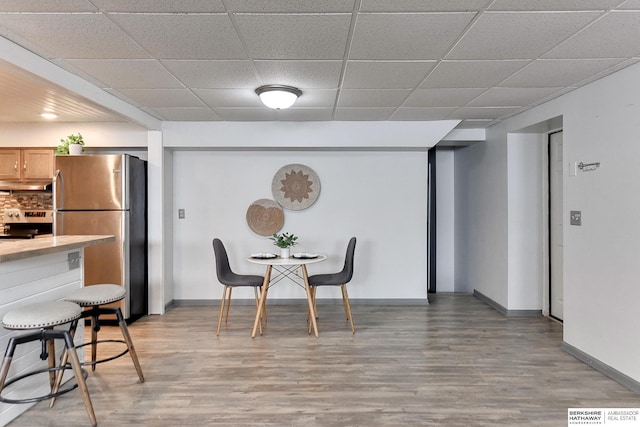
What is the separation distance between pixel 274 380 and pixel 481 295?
3378 mm

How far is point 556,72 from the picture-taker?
277 centimetres

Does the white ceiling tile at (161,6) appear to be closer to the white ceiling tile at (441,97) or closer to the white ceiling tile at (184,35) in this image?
the white ceiling tile at (184,35)

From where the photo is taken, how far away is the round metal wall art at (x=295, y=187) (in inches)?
185

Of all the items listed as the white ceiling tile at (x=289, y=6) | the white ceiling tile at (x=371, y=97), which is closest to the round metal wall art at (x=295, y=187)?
the white ceiling tile at (x=371, y=97)

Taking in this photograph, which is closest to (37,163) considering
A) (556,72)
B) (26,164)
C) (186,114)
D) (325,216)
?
(26,164)

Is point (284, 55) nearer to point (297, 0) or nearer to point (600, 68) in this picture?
point (297, 0)

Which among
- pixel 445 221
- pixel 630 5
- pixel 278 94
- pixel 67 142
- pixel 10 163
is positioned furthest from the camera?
pixel 445 221

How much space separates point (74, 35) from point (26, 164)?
310 cm

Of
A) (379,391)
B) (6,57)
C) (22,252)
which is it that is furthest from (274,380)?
(6,57)

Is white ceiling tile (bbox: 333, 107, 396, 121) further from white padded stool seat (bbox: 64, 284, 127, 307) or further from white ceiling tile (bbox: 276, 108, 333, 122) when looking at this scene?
white padded stool seat (bbox: 64, 284, 127, 307)

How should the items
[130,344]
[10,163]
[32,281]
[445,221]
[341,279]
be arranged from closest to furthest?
1. [32,281]
2. [130,344]
3. [341,279]
4. [10,163]
5. [445,221]

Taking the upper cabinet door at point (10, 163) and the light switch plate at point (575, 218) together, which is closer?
the light switch plate at point (575, 218)

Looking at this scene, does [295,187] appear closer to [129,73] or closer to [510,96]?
[129,73]

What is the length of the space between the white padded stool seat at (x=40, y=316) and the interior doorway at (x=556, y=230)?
4462 millimetres
